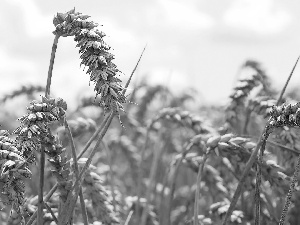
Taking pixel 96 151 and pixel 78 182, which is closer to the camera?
pixel 78 182

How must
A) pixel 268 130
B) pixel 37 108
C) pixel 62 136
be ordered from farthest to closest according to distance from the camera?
pixel 62 136
pixel 268 130
pixel 37 108

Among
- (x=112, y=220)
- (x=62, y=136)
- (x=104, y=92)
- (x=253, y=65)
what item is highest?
(x=253, y=65)

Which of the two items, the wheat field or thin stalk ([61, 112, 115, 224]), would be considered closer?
the wheat field

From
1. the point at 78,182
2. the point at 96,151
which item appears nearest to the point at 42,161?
the point at 78,182

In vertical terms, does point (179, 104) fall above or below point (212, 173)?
above

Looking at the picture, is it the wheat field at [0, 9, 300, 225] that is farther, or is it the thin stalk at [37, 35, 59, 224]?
the thin stalk at [37, 35, 59, 224]

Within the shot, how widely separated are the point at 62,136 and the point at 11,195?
5.67 feet

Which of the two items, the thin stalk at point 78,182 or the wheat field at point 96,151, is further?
the thin stalk at point 78,182

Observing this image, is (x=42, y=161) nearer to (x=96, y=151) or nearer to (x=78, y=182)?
(x=78, y=182)

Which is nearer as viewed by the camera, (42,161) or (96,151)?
(42,161)

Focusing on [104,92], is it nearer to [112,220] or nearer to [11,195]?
[11,195]

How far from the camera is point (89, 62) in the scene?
1270 millimetres

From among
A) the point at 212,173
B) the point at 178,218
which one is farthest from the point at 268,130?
the point at 178,218

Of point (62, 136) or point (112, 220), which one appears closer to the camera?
point (112, 220)
